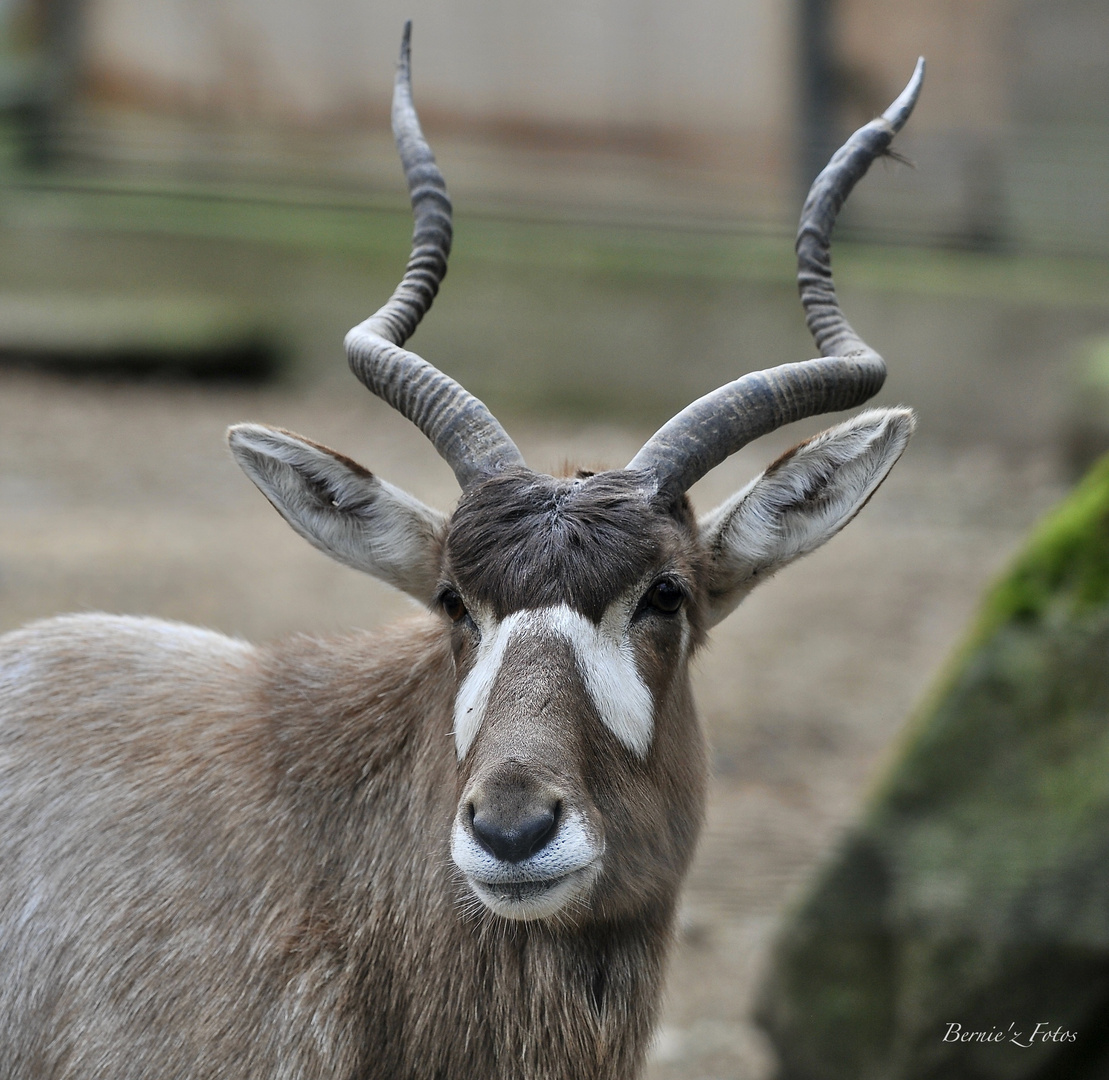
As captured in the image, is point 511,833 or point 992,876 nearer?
point 511,833

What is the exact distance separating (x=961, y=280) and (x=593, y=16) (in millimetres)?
4802

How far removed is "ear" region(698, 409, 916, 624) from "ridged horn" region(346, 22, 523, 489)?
26.6 inches

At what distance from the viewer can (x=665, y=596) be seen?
367 centimetres

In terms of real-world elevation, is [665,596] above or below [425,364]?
below

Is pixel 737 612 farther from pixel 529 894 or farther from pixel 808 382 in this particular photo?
pixel 529 894

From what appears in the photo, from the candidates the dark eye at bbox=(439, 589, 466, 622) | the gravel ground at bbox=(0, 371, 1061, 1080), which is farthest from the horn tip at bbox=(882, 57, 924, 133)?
the gravel ground at bbox=(0, 371, 1061, 1080)

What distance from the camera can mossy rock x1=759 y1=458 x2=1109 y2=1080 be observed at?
607cm

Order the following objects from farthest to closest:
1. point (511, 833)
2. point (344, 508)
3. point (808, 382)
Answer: point (344, 508) → point (808, 382) → point (511, 833)

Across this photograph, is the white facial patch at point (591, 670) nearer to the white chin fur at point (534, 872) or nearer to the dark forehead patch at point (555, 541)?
the dark forehead patch at point (555, 541)

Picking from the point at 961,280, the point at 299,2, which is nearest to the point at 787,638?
the point at 961,280

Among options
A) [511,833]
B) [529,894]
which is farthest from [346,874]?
[511,833]

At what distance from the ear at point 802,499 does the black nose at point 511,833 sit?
1.11 metres

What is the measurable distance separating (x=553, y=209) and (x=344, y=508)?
429 inches

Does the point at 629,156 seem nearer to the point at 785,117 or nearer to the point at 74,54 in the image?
the point at 785,117
